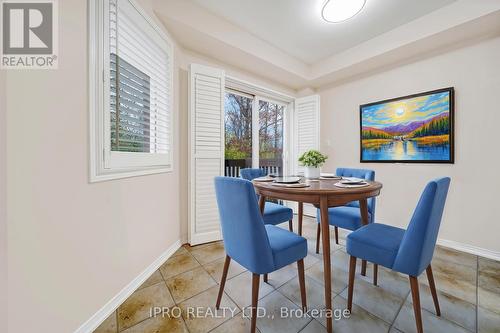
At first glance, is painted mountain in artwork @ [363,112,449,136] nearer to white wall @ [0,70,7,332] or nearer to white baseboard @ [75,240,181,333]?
white baseboard @ [75,240,181,333]

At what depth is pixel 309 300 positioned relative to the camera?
1.40 m

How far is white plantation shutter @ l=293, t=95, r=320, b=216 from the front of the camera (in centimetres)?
332

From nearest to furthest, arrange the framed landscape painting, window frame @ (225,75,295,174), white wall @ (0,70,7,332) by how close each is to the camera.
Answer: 1. white wall @ (0,70,7,332)
2. the framed landscape painting
3. window frame @ (225,75,295,174)

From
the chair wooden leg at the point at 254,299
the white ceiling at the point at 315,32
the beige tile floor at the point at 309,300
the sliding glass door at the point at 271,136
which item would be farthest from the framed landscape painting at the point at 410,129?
the chair wooden leg at the point at 254,299

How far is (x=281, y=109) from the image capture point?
3734 mm

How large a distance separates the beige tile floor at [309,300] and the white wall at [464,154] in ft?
1.41

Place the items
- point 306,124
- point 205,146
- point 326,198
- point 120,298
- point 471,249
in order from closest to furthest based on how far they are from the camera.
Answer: point 326,198
point 120,298
point 471,249
point 205,146
point 306,124

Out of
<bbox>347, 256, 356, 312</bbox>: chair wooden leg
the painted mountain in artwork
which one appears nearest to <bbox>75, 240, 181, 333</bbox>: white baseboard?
<bbox>347, 256, 356, 312</bbox>: chair wooden leg

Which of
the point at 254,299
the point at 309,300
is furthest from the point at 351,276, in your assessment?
the point at 254,299

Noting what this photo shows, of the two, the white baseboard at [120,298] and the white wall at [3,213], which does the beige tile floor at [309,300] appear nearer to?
the white baseboard at [120,298]

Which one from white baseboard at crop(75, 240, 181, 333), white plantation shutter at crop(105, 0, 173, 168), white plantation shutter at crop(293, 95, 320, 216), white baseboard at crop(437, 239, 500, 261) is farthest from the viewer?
white plantation shutter at crop(293, 95, 320, 216)

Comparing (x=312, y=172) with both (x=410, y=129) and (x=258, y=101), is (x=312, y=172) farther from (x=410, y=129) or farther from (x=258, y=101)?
(x=258, y=101)

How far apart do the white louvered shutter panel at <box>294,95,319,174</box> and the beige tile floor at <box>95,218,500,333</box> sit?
6.66 ft

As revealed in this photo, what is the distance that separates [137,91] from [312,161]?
171 centimetres
